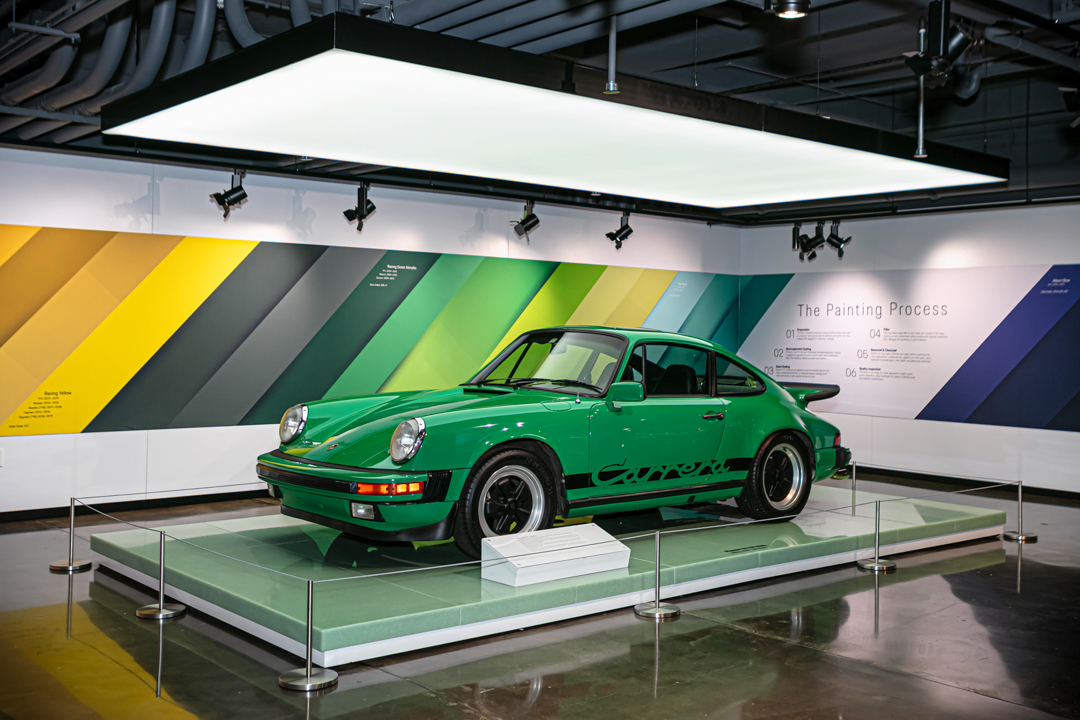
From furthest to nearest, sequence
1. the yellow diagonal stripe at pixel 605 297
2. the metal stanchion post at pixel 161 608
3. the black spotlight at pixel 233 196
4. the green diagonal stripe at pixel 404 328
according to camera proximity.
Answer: the yellow diagonal stripe at pixel 605 297, the green diagonal stripe at pixel 404 328, the black spotlight at pixel 233 196, the metal stanchion post at pixel 161 608

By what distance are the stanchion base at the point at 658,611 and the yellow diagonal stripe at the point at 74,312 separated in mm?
5151

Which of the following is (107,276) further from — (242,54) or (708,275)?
(708,275)

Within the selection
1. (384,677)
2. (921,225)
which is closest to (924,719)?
(384,677)

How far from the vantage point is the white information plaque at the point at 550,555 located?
14.9 ft

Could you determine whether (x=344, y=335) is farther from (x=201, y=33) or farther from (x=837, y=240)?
(x=837, y=240)

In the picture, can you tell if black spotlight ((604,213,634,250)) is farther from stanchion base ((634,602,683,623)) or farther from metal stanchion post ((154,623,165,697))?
metal stanchion post ((154,623,165,697))

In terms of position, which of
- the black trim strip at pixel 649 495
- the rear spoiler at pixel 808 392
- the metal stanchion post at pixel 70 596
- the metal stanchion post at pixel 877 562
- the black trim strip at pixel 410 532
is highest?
the rear spoiler at pixel 808 392

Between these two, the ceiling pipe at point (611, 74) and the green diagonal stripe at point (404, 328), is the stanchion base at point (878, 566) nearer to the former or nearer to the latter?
the ceiling pipe at point (611, 74)

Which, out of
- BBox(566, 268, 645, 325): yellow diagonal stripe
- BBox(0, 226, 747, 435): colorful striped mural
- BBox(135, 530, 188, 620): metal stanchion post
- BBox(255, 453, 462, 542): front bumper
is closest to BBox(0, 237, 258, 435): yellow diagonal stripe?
BBox(0, 226, 747, 435): colorful striped mural

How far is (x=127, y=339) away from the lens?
7605mm

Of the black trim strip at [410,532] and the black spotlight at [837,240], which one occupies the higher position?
the black spotlight at [837,240]

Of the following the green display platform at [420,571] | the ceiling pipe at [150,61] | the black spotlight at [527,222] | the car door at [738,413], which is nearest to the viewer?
the green display platform at [420,571]

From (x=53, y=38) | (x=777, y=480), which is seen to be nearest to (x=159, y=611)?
(x=53, y=38)

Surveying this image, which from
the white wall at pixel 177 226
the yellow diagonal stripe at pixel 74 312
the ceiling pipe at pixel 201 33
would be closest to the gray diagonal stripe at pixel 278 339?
the white wall at pixel 177 226
